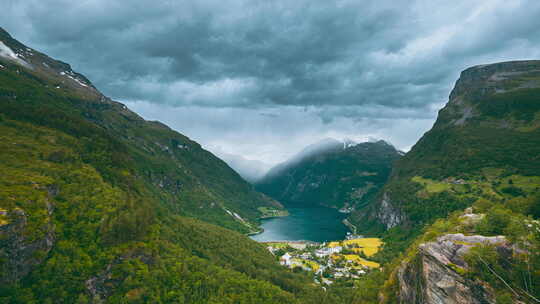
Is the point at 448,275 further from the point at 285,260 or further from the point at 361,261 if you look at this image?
the point at 285,260

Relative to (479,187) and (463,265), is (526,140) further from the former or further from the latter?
(463,265)

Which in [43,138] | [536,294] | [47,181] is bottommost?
[536,294]

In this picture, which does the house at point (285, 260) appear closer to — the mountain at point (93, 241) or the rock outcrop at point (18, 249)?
the mountain at point (93, 241)

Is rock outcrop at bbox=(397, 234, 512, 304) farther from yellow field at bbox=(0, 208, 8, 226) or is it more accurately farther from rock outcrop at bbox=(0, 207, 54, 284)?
yellow field at bbox=(0, 208, 8, 226)

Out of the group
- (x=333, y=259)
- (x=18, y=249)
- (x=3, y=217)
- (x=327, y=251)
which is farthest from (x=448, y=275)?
(x=327, y=251)

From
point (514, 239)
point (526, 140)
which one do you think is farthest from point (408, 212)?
point (514, 239)

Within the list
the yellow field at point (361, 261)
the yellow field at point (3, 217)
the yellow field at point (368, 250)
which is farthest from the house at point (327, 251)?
the yellow field at point (3, 217)
